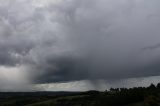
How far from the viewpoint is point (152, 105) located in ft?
643
